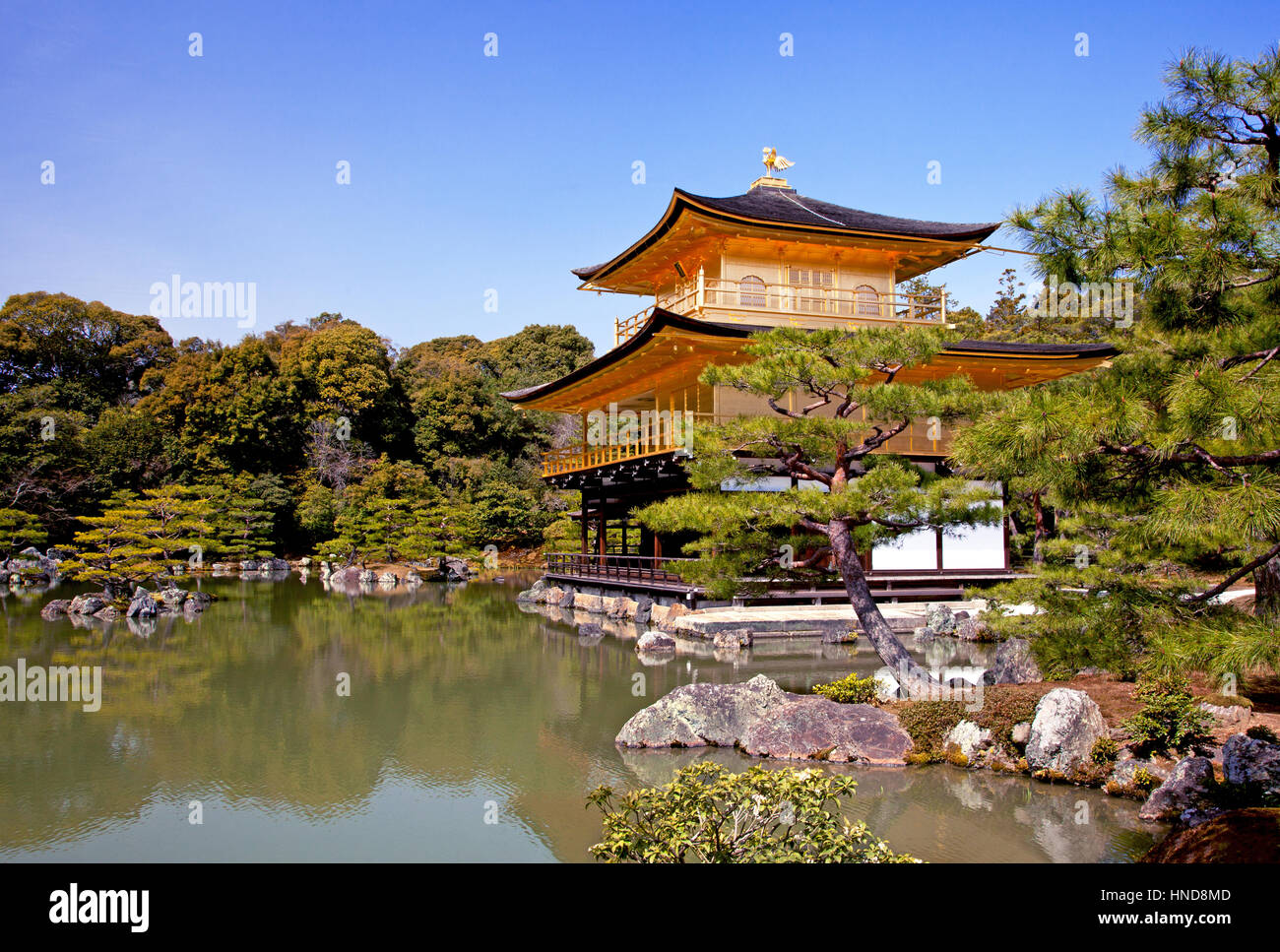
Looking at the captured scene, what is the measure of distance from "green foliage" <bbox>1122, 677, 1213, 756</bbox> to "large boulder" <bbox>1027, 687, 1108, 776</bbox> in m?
0.31

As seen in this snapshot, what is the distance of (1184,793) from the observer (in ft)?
18.4

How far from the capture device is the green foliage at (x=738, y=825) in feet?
12.1

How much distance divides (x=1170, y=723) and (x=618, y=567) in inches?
527

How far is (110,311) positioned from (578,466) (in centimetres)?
2842

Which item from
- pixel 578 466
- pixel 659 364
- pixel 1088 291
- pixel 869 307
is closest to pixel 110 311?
pixel 578 466

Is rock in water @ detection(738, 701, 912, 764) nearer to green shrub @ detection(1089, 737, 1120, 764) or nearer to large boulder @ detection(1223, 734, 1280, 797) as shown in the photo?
green shrub @ detection(1089, 737, 1120, 764)

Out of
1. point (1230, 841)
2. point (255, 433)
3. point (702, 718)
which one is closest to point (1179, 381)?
point (1230, 841)

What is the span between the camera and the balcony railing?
16.6 metres

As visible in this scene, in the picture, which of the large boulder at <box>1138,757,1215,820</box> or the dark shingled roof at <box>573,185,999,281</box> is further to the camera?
the dark shingled roof at <box>573,185,999,281</box>

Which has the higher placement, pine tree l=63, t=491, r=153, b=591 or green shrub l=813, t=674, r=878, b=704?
pine tree l=63, t=491, r=153, b=591

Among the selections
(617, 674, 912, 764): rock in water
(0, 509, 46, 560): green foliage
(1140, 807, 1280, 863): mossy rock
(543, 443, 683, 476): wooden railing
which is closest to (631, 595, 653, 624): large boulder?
(543, 443, 683, 476): wooden railing

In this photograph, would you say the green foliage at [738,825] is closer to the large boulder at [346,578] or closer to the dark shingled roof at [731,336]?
the dark shingled roof at [731,336]

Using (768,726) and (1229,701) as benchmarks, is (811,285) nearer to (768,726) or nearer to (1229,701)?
(768,726)
